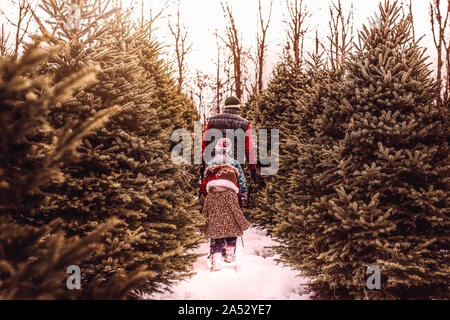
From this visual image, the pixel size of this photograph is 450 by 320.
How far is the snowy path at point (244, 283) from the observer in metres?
3.73

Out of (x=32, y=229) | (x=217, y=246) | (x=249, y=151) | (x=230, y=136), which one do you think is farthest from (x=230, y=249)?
(x=32, y=229)

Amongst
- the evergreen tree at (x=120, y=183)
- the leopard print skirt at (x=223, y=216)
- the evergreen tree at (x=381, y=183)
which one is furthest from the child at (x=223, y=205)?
the evergreen tree at (x=381, y=183)

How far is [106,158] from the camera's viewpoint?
3.32 metres

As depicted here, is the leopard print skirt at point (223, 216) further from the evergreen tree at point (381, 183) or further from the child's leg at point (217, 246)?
the evergreen tree at point (381, 183)

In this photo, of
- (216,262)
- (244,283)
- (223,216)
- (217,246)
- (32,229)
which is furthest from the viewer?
(223,216)

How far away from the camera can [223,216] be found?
4918mm

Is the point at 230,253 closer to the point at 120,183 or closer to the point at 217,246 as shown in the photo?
the point at 217,246

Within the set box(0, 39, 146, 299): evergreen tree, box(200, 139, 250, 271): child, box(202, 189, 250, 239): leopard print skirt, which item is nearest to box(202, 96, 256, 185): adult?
box(200, 139, 250, 271): child

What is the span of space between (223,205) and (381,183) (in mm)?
2468

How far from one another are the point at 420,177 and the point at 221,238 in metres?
2.97

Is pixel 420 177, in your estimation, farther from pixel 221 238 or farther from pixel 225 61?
pixel 225 61

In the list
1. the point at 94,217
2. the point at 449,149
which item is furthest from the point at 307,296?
the point at 94,217

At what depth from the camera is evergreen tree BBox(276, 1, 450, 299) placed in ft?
10.4
